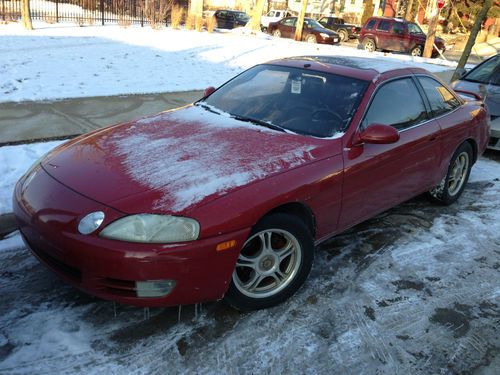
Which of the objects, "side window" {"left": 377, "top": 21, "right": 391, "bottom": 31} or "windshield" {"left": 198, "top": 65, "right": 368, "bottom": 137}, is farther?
"side window" {"left": 377, "top": 21, "right": 391, "bottom": 31}

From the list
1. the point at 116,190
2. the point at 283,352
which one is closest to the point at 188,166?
the point at 116,190

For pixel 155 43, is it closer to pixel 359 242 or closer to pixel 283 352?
pixel 359 242

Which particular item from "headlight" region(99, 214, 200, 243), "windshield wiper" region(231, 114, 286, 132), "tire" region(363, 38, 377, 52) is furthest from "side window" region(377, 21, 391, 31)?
"headlight" region(99, 214, 200, 243)

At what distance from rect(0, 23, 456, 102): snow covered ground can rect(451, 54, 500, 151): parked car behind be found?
9.96ft

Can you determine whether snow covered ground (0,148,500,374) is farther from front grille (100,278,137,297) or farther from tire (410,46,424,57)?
tire (410,46,424,57)

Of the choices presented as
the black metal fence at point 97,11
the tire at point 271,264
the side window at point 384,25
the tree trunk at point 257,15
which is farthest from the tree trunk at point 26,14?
the tire at point 271,264

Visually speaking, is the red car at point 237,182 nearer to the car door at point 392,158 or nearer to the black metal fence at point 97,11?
the car door at point 392,158

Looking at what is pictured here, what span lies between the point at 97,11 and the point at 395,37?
14.9 metres

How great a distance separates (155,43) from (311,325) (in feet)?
48.9

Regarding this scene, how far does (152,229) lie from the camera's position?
101 inches

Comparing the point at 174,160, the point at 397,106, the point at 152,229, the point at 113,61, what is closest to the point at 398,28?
the point at 113,61

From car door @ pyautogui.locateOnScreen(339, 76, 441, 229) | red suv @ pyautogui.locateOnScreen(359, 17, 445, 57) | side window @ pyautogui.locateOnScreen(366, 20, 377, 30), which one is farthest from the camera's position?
side window @ pyautogui.locateOnScreen(366, 20, 377, 30)

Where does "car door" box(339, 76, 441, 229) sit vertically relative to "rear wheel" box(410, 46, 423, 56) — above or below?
above

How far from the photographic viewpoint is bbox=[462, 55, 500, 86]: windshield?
25.9 ft
